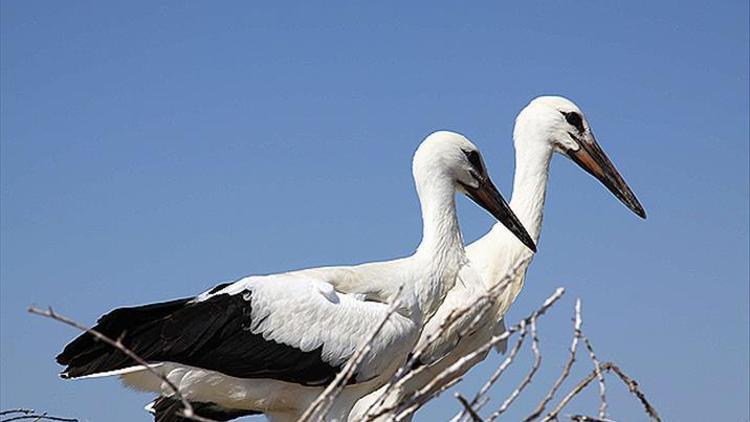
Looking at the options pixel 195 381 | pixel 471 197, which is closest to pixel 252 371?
pixel 195 381

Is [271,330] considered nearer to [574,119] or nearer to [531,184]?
[531,184]

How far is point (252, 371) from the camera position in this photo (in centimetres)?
551

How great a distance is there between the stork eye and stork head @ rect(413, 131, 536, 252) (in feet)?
3.29

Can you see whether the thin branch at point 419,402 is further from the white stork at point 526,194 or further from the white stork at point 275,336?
the white stork at point 526,194

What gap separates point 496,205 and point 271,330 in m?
1.61

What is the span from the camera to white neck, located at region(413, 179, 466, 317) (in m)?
5.85

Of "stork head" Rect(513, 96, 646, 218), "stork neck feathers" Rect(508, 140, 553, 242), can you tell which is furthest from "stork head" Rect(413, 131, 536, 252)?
"stork head" Rect(513, 96, 646, 218)

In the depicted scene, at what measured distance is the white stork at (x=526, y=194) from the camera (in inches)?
255

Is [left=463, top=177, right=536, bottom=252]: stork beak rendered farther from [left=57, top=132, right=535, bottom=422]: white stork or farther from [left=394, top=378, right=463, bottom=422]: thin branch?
[left=394, top=378, right=463, bottom=422]: thin branch

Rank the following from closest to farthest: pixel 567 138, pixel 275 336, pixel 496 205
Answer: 1. pixel 275 336
2. pixel 496 205
3. pixel 567 138

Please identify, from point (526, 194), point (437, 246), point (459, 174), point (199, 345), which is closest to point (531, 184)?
point (526, 194)

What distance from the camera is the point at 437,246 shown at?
6059 mm

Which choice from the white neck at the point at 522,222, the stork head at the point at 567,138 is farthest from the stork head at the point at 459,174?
the stork head at the point at 567,138

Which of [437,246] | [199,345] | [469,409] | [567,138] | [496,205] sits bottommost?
[469,409]
